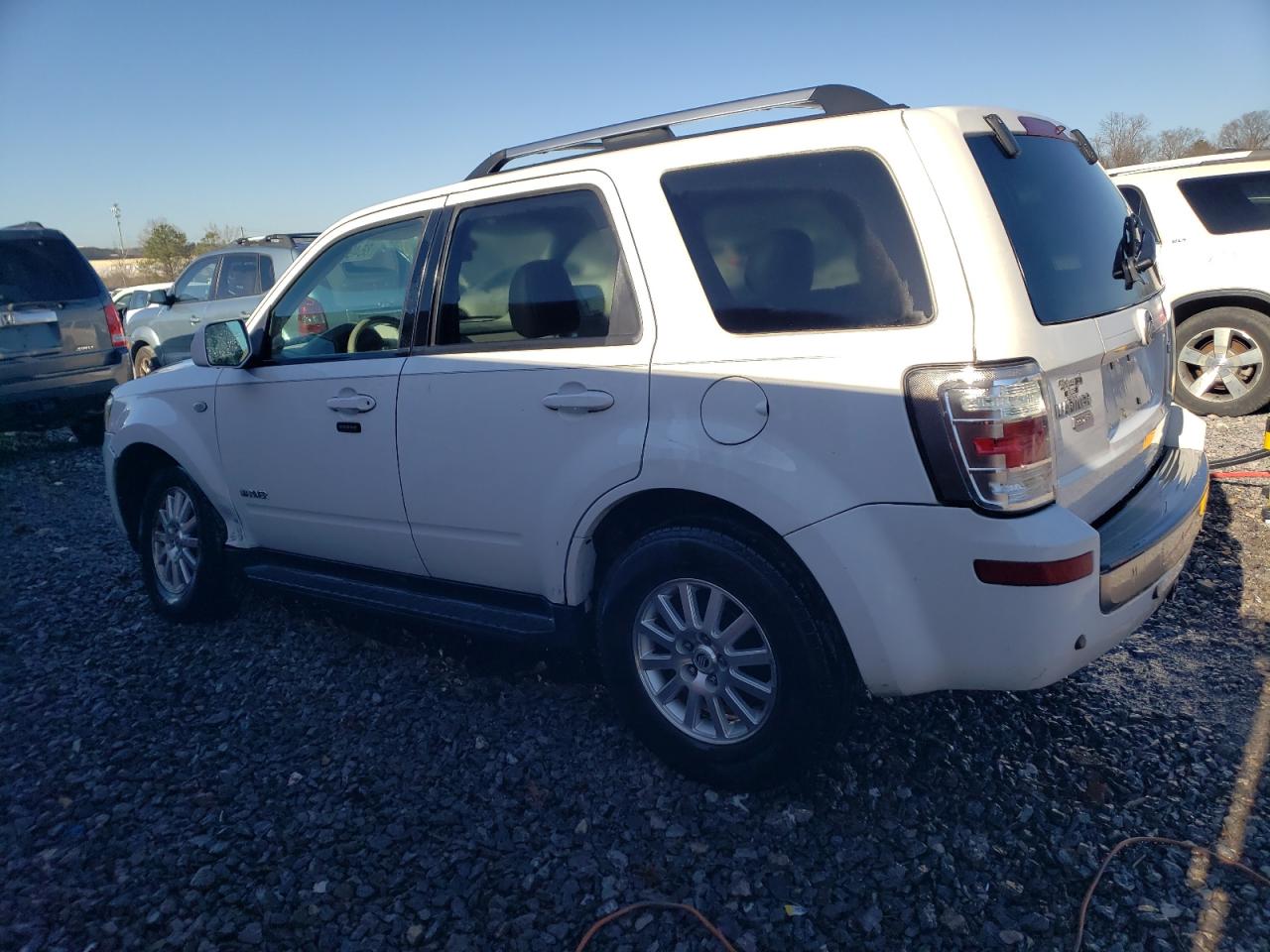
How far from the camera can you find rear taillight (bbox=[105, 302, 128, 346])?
Result: 905 cm

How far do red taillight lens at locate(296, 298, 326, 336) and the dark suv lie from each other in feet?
20.3

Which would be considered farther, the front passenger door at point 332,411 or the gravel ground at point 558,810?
the front passenger door at point 332,411

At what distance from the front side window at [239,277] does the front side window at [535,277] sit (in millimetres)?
8682

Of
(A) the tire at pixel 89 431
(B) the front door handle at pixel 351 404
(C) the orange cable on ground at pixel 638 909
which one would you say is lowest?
(C) the orange cable on ground at pixel 638 909

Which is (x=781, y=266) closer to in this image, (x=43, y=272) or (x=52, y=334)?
(x=52, y=334)

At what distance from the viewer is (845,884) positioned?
2.46m

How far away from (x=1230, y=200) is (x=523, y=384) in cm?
641

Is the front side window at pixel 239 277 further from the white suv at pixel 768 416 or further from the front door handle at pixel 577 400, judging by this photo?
the front door handle at pixel 577 400

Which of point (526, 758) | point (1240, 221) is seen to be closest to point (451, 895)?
point (526, 758)

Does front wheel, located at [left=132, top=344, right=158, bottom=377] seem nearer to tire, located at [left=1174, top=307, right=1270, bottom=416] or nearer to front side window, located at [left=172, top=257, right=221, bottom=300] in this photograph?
front side window, located at [left=172, top=257, right=221, bottom=300]

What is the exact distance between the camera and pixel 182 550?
4535mm

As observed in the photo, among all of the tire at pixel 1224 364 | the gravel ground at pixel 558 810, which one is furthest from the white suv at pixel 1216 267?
the gravel ground at pixel 558 810

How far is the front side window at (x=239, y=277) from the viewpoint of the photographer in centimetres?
1109

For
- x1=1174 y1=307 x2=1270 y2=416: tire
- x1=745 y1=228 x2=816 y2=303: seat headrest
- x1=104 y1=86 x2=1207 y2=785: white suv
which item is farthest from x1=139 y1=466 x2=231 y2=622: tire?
x1=1174 y1=307 x2=1270 y2=416: tire
